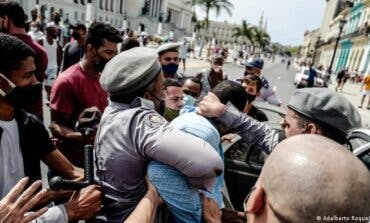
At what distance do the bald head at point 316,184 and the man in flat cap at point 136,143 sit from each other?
16.5 inches

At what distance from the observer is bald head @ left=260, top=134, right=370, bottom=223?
36.0 inches

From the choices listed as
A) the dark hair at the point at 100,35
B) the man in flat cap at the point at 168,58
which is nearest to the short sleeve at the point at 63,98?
the dark hair at the point at 100,35

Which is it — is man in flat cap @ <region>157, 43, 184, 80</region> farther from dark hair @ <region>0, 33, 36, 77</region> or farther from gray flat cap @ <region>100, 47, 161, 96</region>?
gray flat cap @ <region>100, 47, 161, 96</region>

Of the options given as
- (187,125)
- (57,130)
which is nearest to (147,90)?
(187,125)

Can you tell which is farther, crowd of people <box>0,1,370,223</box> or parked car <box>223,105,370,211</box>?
parked car <box>223,105,370,211</box>

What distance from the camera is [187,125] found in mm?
1563

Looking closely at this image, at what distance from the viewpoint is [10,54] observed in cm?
201

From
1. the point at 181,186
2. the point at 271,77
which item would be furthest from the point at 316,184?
the point at 271,77

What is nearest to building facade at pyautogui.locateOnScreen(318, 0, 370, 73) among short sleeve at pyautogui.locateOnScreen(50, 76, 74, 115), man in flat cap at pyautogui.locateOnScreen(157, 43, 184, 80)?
man in flat cap at pyautogui.locateOnScreen(157, 43, 184, 80)

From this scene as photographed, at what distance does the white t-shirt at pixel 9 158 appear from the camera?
188 centimetres

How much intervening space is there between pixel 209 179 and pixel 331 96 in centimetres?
106

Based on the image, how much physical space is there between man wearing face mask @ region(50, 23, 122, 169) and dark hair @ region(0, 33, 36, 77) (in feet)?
2.65

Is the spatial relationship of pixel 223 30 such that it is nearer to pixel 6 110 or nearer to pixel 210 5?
pixel 210 5

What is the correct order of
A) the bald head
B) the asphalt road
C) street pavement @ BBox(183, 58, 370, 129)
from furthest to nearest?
the asphalt road → street pavement @ BBox(183, 58, 370, 129) → the bald head
